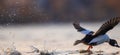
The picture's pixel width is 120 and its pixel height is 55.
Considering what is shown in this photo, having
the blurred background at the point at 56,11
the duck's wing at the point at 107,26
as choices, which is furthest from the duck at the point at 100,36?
the blurred background at the point at 56,11

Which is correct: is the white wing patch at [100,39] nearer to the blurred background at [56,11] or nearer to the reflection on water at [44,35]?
the reflection on water at [44,35]

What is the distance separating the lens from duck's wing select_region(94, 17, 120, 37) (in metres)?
5.64

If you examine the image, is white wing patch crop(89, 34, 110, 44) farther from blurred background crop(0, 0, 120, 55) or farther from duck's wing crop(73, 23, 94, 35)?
blurred background crop(0, 0, 120, 55)

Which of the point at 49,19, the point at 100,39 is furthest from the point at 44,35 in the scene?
the point at 100,39

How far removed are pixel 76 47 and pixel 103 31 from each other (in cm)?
43

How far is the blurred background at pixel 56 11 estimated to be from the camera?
21.6ft

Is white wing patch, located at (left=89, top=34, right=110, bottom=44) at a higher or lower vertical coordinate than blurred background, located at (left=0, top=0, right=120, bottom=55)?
lower

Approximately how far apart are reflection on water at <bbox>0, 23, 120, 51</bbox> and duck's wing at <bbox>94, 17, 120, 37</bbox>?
0.32 meters

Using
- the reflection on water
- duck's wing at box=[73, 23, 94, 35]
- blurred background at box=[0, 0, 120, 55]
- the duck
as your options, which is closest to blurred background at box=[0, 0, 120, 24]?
blurred background at box=[0, 0, 120, 55]

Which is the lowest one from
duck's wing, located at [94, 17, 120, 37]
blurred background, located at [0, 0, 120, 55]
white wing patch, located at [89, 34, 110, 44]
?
white wing patch, located at [89, 34, 110, 44]

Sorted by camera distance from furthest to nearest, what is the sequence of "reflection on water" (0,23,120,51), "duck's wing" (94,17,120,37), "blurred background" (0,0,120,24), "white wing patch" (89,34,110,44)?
"blurred background" (0,0,120,24) → "reflection on water" (0,23,120,51) → "white wing patch" (89,34,110,44) → "duck's wing" (94,17,120,37)

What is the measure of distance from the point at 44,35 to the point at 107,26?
1.02 metres

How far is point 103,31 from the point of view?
570cm

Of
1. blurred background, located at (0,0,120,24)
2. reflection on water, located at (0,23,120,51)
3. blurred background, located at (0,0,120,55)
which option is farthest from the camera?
blurred background, located at (0,0,120,24)
